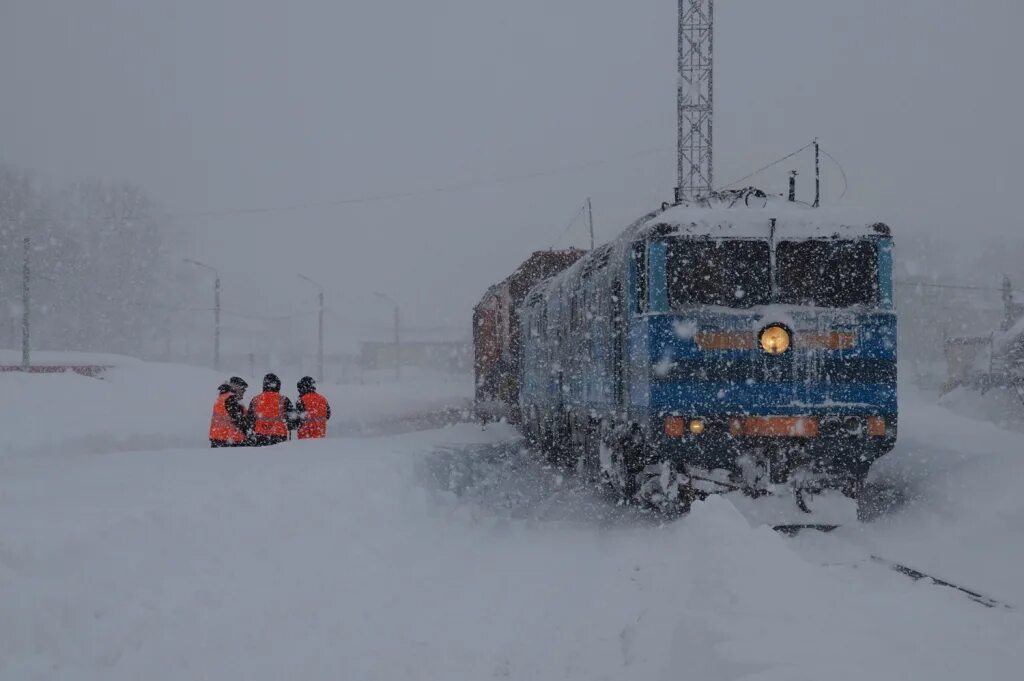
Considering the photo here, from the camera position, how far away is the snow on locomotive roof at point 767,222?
32.6ft

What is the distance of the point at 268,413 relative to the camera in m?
12.6

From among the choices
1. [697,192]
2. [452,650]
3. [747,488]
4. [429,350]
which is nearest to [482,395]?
[697,192]

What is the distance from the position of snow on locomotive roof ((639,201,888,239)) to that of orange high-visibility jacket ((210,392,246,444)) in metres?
5.60

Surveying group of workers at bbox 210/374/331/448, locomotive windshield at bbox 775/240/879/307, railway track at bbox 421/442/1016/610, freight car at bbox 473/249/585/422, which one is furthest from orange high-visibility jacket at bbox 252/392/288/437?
freight car at bbox 473/249/585/422

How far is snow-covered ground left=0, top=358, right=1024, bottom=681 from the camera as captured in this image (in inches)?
198

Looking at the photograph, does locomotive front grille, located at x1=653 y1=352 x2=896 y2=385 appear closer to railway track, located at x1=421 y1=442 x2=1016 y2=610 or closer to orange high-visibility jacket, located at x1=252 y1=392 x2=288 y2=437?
railway track, located at x1=421 y1=442 x2=1016 y2=610

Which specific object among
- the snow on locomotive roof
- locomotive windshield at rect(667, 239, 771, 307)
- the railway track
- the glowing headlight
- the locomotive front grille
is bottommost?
the railway track

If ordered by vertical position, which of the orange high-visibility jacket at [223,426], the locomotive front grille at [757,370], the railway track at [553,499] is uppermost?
the locomotive front grille at [757,370]

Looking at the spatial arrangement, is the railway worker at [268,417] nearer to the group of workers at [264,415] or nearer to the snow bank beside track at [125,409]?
the group of workers at [264,415]

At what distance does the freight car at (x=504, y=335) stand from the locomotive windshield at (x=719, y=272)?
1125 cm

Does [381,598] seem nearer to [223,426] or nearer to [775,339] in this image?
[775,339]

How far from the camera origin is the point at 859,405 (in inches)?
379

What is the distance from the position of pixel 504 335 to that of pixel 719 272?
1470 cm

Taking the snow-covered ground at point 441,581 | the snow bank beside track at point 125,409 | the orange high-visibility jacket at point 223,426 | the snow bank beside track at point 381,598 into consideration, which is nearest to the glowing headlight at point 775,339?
the snow-covered ground at point 441,581
